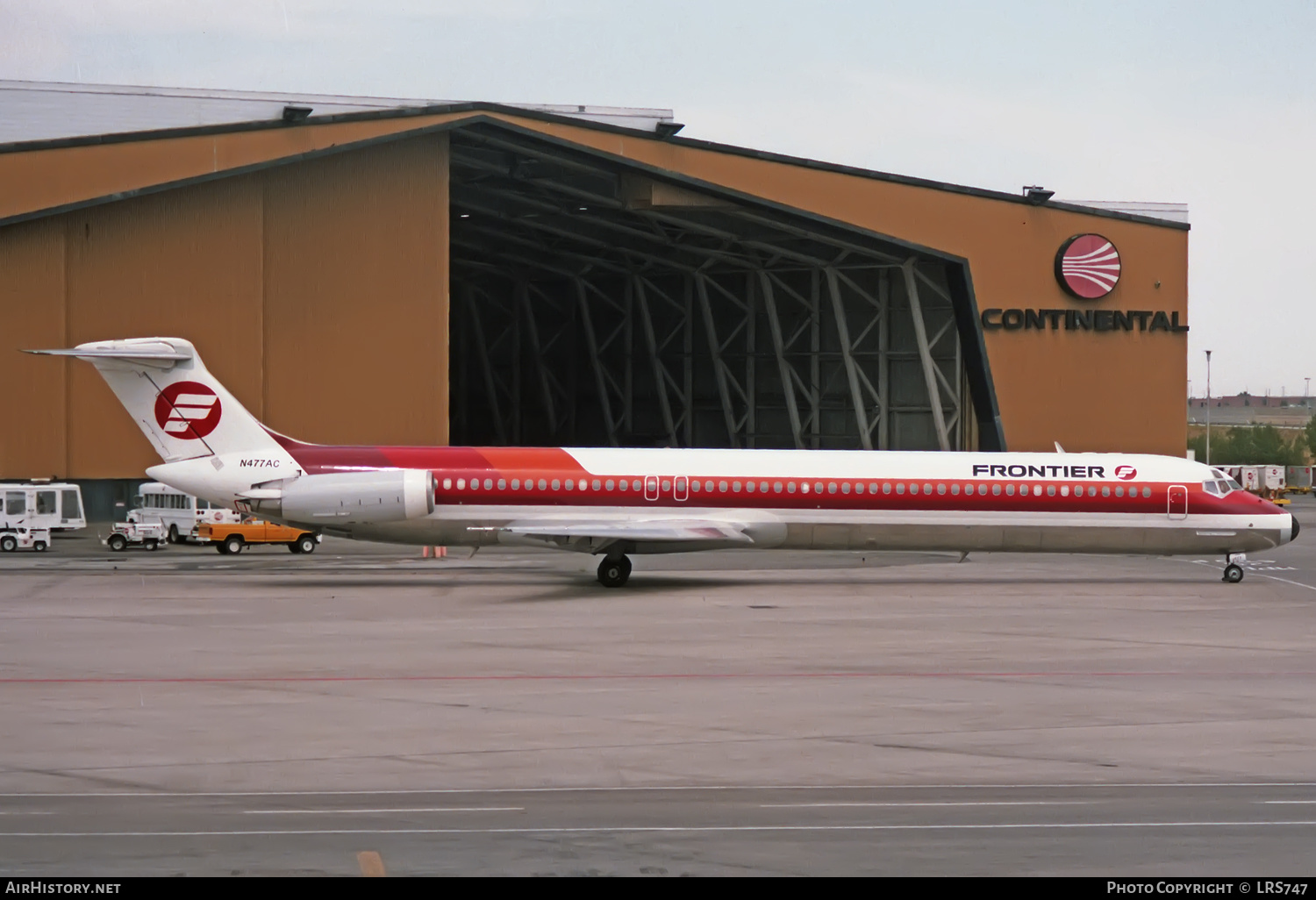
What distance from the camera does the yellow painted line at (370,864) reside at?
28.2 ft

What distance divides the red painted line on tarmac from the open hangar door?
27997 millimetres

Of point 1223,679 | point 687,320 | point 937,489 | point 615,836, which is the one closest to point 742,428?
point 687,320

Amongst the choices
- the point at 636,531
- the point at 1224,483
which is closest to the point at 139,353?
the point at 636,531

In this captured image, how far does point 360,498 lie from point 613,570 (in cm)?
522

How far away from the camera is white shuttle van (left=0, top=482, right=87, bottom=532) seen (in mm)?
38594

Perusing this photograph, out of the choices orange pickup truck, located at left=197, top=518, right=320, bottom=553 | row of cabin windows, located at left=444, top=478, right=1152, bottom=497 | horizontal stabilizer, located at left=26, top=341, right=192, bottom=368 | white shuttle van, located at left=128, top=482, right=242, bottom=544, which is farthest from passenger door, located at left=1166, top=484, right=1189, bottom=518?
white shuttle van, located at left=128, top=482, right=242, bottom=544

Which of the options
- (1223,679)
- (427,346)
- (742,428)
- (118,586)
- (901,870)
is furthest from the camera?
(742,428)

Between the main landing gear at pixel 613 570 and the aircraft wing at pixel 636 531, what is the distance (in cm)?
58

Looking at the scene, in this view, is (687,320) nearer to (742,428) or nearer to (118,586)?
(742,428)

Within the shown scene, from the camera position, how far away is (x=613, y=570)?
28.9m

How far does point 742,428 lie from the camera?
68.6m

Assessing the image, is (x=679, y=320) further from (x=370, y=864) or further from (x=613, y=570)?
(x=370, y=864)

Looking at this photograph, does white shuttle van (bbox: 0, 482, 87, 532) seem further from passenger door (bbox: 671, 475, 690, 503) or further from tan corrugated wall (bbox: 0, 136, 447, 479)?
passenger door (bbox: 671, 475, 690, 503)

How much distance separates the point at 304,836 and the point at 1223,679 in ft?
39.9
